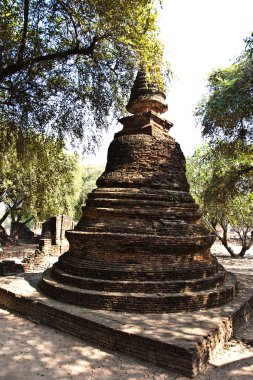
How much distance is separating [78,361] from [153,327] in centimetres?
132

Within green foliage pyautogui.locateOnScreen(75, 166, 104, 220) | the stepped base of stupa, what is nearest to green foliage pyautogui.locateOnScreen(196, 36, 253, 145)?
the stepped base of stupa

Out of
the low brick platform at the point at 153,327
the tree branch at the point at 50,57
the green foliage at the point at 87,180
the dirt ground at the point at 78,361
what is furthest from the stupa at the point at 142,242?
the green foliage at the point at 87,180

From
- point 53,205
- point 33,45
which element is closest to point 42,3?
point 33,45

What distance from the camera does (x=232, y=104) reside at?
10055mm

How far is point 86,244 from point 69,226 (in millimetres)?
10978

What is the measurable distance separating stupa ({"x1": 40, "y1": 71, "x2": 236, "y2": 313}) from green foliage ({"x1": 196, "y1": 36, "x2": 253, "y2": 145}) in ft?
9.35

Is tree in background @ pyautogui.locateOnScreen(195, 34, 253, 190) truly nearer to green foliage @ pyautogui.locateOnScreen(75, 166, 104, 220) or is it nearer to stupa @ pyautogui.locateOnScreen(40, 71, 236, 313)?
stupa @ pyautogui.locateOnScreen(40, 71, 236, 313)

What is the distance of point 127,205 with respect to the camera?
7.31 meters

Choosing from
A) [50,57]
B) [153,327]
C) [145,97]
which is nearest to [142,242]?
[153,327]

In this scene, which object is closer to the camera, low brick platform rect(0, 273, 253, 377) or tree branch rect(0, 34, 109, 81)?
low brick platform rect(0, 273, 253, 377)

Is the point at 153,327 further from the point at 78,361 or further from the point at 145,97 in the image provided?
the point at 145,97

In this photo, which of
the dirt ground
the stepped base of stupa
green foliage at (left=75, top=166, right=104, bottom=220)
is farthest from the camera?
green foliage at (left=75, top=166, right=104, bottom=220)

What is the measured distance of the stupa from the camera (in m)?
6.23

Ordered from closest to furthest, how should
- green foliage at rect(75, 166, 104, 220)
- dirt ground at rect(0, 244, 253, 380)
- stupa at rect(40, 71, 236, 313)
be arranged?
dirt ground at rect(0, 244, 253, 380)
stupa at rect(40, 71, 236, 313)
green foliage at rect(75, 166, 104, 220)
